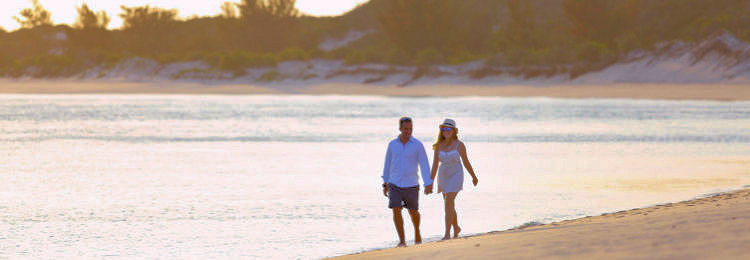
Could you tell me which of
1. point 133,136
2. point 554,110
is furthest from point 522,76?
point 133,136

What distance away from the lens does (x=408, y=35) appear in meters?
76.5

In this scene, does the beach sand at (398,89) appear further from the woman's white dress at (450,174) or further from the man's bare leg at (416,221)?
the man's bare leg at (416,221)

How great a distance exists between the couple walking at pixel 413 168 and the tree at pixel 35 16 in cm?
10105

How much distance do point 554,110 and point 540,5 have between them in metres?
75.7

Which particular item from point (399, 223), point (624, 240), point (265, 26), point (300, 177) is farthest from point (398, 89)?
point (624, 240)

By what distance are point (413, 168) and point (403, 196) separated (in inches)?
13.1

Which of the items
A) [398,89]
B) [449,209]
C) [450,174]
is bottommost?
[398,89]

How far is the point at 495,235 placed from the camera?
980 centimetres

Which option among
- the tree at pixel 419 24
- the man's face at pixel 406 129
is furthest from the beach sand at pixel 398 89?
the man's face at pixel 406 129

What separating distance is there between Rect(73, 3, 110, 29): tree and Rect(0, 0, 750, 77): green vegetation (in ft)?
0.33

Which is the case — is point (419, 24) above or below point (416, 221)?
above

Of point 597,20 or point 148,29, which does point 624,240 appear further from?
point 148,29

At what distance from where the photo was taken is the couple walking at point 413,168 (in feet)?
31.6

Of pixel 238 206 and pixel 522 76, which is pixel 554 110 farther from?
pixel 238 206
